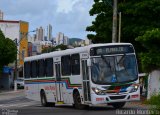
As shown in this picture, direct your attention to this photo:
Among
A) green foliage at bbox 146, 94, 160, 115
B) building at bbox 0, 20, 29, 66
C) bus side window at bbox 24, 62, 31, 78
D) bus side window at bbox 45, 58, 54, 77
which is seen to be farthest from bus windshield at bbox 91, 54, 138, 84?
building at bbox 0, 20, 29, 66

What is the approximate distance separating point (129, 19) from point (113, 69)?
15.3 meters

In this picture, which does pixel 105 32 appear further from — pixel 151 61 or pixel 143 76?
pixel 151 61

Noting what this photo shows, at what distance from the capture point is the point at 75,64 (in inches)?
1021

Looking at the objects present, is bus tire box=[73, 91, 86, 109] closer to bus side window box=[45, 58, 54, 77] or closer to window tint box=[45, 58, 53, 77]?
bus side window box=[45, 58, 54, 77]

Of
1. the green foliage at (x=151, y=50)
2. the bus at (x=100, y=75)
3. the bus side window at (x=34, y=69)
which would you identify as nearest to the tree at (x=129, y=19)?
the green foliage at (x=151, y=50)

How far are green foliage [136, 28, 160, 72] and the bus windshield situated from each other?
8151 millimetres

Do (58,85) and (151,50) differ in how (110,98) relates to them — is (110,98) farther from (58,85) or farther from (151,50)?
(151,50)

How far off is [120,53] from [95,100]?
95.0 inches

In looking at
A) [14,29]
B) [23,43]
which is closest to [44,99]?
[14,29]

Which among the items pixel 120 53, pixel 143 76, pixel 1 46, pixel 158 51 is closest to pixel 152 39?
pixel 158 51

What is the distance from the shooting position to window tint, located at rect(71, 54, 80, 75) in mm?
25547

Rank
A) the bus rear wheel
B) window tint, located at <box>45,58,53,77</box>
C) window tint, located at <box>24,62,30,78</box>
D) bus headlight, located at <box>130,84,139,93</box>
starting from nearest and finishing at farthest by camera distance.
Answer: bus headlight, located at <box>130,84,139,93</box>
window tint, located at <box>45,58,53,77</box>
the bus rear wheel
window tint, located at <box>24,62,30,78</box>

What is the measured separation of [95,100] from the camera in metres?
23.7

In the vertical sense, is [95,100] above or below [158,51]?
below
